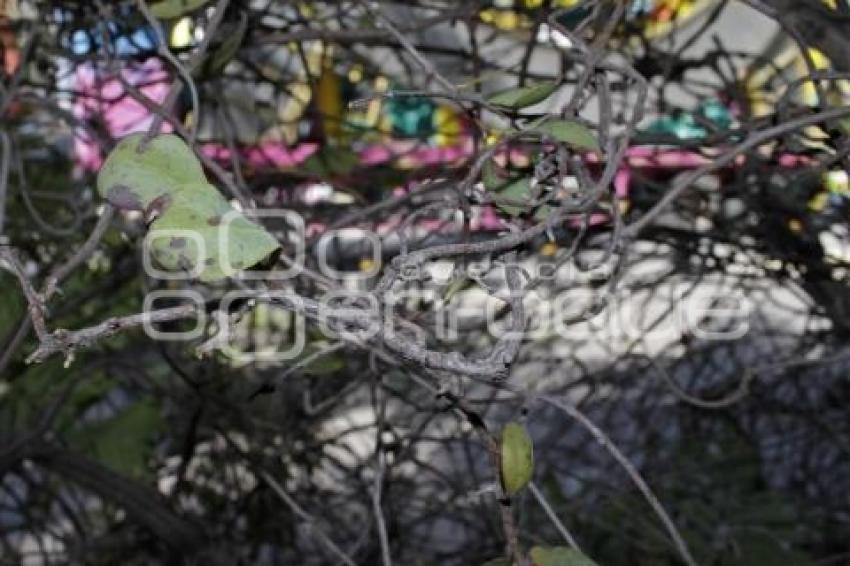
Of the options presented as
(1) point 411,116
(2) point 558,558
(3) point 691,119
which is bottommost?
(2) point 558,558

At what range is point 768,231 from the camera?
1.35 m

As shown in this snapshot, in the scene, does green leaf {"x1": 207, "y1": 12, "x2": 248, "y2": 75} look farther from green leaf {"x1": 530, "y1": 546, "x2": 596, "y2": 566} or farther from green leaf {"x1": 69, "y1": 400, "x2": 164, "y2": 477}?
green leaf {"x1": 69, "y1": 400, "x2": 164, "y2": 477}

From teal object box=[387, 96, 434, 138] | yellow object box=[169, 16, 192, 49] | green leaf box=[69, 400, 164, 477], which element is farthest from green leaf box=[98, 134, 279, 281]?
green leaf box=[69, 400, 164, 477]

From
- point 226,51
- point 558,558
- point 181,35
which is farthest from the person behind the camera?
point 181,35

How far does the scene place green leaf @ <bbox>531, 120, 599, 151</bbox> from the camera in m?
0.72

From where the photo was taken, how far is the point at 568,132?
723mm

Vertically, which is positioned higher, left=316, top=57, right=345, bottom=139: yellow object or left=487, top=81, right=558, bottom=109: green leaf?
left=316, top=57, right=345, bottom=139: yellow object

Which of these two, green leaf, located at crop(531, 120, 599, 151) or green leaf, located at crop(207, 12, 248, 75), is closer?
green leaf, located at crop(531, 120, 599, 151)

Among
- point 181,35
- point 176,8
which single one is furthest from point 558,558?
point 181,35

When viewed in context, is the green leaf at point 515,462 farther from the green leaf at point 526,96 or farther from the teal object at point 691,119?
the teal object at point 691,119

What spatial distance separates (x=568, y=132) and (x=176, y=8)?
33cm

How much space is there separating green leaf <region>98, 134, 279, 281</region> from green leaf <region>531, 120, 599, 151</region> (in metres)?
0.20

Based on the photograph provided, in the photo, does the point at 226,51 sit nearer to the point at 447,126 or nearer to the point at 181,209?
the point at 181,209

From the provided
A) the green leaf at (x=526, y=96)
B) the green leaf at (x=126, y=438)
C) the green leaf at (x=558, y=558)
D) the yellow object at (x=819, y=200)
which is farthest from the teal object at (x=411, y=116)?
the green leaf at (x=558, y=558)
